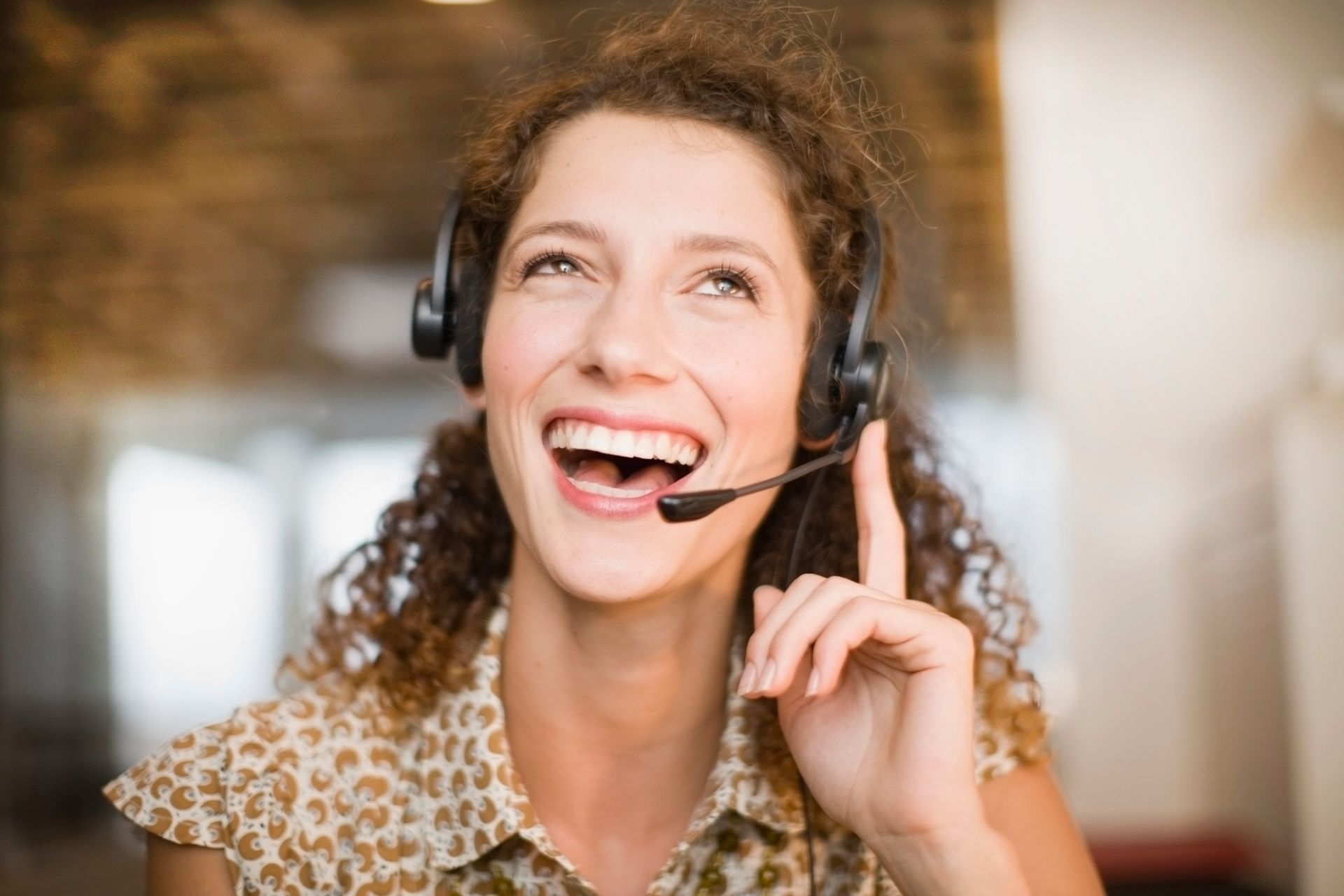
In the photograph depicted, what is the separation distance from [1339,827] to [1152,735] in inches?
27.2

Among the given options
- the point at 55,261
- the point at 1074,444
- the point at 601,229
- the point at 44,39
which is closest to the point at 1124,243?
the point at 1074,444

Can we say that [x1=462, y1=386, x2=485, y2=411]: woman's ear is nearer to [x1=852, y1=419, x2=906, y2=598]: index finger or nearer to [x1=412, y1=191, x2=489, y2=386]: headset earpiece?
[x1=412, y1=191, x2=489, y2=386]: headset earpiece

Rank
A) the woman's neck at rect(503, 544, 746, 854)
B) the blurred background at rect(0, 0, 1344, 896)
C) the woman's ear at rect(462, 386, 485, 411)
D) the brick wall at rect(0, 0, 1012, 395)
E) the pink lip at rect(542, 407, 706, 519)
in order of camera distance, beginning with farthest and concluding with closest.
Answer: the brick wall at rect(0, 0, 1012, 395) < the blurred background at rect(0, 0, 1344, 896) < the woman's ear at rect(462, 386, 485, 411) < the woman's neck at rect(503, 544, 746, 854) < the pink lip at rect(542, 407, 706, 519)

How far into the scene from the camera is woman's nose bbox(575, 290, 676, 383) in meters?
1.08

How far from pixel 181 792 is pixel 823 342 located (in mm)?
811

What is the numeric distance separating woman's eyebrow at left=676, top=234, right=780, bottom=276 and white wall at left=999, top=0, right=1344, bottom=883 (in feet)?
6.71

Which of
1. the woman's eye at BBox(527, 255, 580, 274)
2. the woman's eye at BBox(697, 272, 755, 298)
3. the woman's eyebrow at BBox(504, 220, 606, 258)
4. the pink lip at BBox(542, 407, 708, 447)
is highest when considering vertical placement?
the woman's eyebrow at BBox(504, 220, 606, 258)

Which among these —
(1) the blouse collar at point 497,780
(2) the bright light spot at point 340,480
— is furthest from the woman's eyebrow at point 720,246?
(2) the bright light spot at point 340,480

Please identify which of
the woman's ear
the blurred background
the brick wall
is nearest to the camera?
the woman's ear

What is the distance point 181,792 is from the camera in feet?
3.76

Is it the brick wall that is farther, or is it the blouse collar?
the brick wall

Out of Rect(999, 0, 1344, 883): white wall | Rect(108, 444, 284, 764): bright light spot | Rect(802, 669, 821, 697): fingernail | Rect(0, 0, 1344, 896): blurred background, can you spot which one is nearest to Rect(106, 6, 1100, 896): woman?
Rect(802, 669, 821, 697): fingernail

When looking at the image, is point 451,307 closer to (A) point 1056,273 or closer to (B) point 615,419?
(B) point 615,419

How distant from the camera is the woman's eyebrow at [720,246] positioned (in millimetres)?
1147
